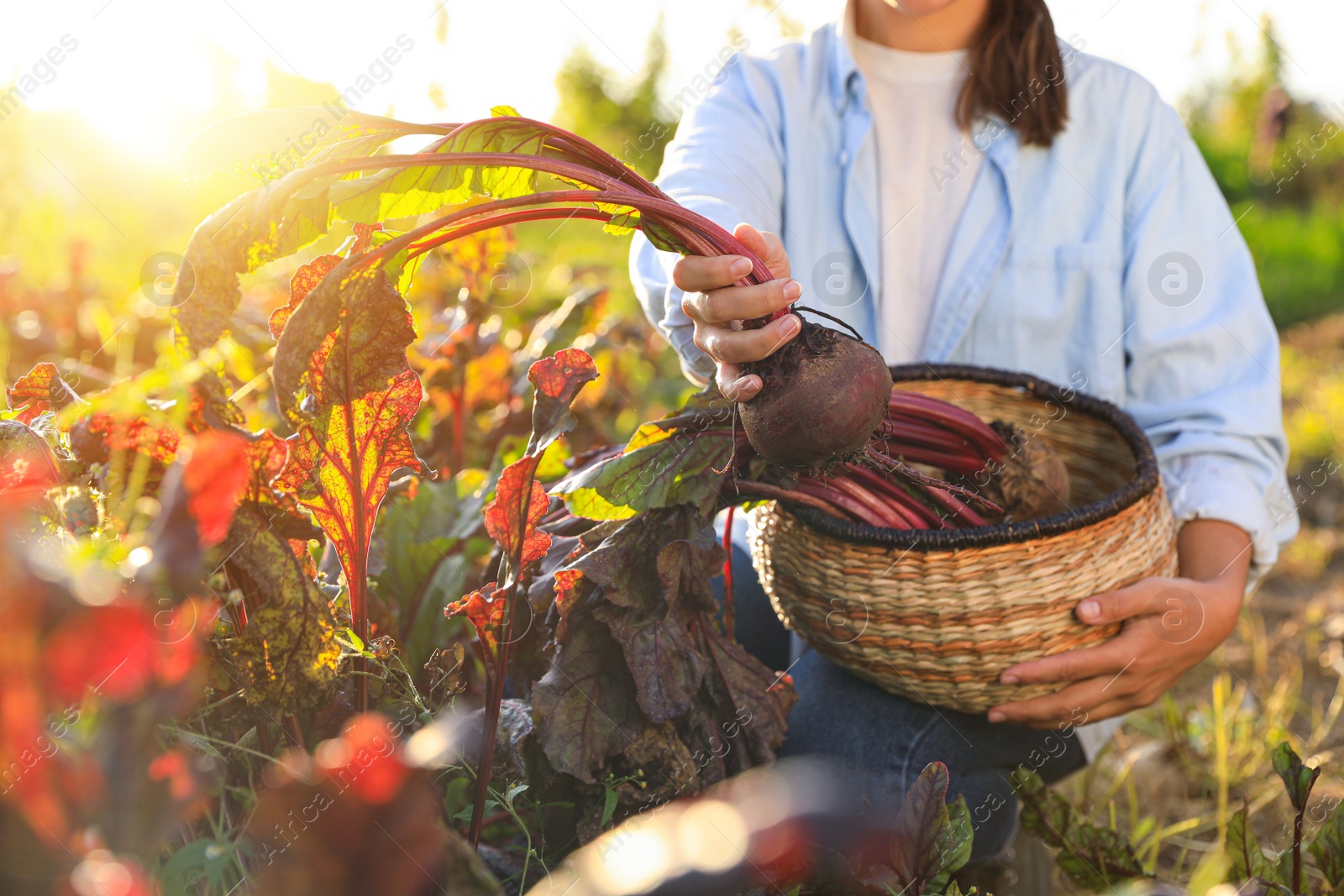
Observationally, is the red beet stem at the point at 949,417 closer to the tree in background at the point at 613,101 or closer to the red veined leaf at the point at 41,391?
the red veined leaf at the point at 41,391

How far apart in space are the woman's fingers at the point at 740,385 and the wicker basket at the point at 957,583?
0.74 ft

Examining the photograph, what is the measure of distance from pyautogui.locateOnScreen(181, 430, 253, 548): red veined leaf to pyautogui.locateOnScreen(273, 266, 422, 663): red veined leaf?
1.39 feet

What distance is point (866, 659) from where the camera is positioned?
1.29 metres

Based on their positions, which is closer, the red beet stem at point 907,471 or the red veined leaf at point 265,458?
the red veined leaf at point 265,458

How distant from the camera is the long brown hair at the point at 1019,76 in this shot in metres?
1.84

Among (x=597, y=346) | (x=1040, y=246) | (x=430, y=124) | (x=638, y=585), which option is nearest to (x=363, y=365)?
(x=430, y=124)

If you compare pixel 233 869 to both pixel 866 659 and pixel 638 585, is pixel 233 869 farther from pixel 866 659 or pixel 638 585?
pixel 866 659

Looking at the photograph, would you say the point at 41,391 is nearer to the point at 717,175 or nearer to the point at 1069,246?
the point at 717,175

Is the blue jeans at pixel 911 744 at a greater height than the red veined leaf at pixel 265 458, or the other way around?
the red veined leaf at pixel 265 458

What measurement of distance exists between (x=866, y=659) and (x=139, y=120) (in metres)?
2.18

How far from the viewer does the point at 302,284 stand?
3.23 ft

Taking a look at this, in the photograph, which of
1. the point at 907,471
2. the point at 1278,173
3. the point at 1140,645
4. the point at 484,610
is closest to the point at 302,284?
the point at 484,610

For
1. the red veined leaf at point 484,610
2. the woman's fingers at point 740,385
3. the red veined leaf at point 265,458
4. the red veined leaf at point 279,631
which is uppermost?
the red veined leaf at point 265,458

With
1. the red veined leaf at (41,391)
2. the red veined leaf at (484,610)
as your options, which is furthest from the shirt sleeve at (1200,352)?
the red veined leaf at (41,391)
